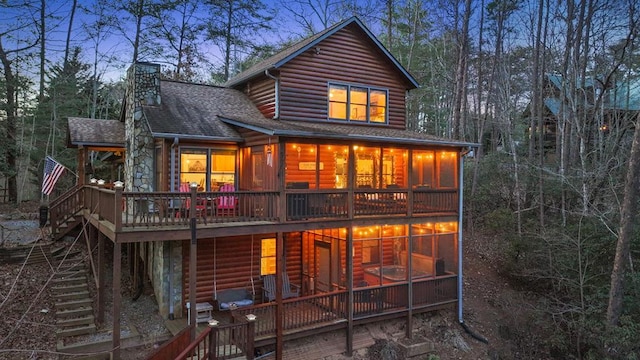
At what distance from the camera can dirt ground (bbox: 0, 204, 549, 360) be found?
9945mm

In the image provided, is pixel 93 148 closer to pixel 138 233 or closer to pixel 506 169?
pixel 138 233

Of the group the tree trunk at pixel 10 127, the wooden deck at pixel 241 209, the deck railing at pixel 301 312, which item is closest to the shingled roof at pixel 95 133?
the wooden deck at pixel 241 209

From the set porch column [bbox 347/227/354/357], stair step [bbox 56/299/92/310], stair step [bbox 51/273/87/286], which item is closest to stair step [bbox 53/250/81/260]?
stair step [bbox 51/273/87/286]

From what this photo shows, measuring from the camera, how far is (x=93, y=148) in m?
14.3

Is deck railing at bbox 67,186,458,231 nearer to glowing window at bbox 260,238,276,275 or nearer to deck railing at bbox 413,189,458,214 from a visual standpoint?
deck railing at bbox 413,189,458,214

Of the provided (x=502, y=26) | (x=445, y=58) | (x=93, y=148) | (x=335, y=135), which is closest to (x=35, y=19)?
(x=93, y=148)

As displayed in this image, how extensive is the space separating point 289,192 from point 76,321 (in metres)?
6.29

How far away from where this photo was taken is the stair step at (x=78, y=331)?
9.95 metres

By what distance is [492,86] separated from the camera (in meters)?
26.3

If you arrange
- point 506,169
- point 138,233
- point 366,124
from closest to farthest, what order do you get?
point 138,233, point 366,124, point 506,169

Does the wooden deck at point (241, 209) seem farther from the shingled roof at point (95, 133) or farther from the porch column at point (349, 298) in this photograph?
the shingled roof at point (95, 133)

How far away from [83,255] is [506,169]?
20.6 m

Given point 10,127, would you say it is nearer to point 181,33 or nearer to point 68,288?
point 181,33

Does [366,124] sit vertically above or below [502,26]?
below
